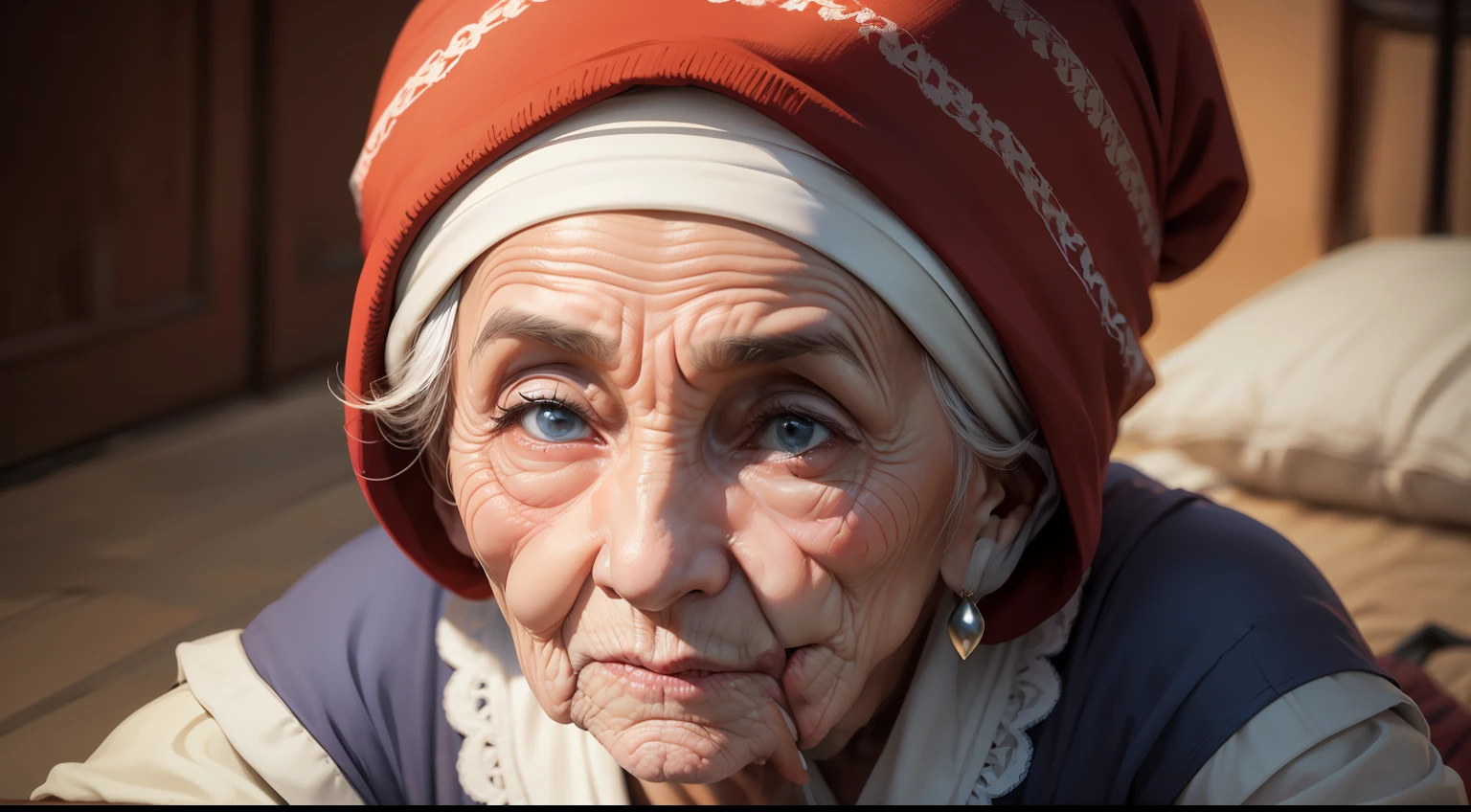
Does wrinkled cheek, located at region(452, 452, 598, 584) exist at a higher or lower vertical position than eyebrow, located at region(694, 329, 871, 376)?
lower

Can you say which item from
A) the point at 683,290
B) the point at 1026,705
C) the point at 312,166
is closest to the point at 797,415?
the point at 683,290

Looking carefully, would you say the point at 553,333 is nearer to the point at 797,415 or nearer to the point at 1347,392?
the point at 797,415

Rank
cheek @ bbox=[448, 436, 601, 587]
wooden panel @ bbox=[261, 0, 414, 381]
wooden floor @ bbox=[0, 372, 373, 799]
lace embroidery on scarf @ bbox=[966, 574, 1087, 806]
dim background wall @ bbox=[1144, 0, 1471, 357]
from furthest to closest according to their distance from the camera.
Result: 1. dim background wall @ bbox=[1144, 0, 1471, 357]
2. wooden panel @ bbox=[261, 0, 414, 381]
3. lace embroidery on scarf @ bbox=[966, 574, 1087, 806]
4. cheek @ bbox=[448, 436, 601, 587]
5. wooden floor @ bbox=[0, 372, 373, 799]

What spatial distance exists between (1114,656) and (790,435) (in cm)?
38

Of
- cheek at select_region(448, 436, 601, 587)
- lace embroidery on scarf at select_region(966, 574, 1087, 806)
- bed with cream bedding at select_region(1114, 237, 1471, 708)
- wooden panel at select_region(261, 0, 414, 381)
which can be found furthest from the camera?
bed with cream bedding at select_region(1114, 237, 1471, 708)

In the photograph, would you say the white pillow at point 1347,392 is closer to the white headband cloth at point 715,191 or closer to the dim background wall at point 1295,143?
the dim background wall at point 1295,143

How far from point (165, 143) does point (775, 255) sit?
54cm

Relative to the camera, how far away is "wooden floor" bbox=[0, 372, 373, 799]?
946 millimetres

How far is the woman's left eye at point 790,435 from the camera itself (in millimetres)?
1044

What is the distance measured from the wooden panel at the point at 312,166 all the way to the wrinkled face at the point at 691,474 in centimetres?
36

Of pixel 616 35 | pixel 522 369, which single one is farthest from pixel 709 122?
pixel 522 369

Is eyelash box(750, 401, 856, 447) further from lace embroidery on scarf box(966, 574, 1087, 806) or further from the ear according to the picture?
lace embroidery on scarf box(966, 574, 1087, 806)

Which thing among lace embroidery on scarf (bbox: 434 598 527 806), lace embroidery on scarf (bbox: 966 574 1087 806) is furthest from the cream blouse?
lace embroidery on scarf (bbox: 966 574 1087 806)

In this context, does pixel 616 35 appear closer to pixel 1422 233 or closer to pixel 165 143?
pixel 165 143
